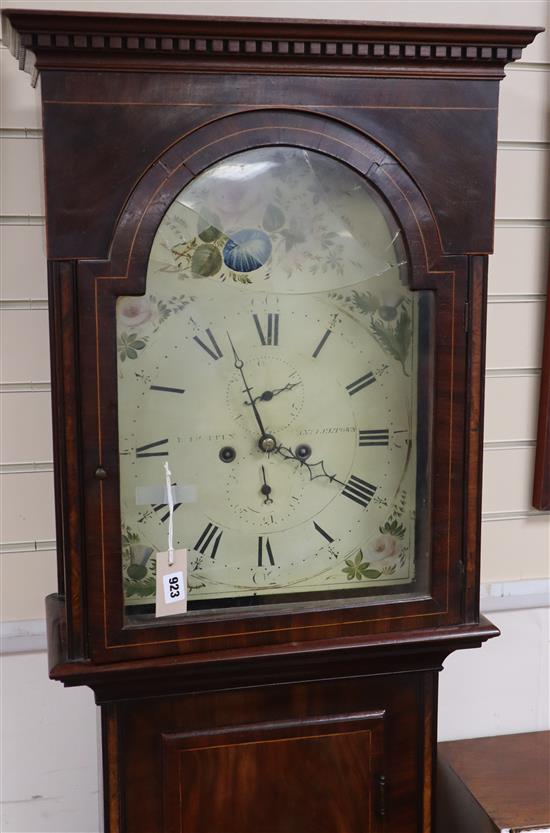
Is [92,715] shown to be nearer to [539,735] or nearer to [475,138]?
[539,735]

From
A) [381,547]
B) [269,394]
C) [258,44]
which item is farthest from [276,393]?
[258,44]

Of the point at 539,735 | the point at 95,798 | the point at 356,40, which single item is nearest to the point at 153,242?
the point at 356,40

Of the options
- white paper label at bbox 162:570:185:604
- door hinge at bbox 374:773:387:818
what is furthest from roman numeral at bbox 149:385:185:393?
door hinge at bbox 374:773:387:818

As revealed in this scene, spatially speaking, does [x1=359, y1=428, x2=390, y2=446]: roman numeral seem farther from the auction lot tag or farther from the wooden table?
the wooden table

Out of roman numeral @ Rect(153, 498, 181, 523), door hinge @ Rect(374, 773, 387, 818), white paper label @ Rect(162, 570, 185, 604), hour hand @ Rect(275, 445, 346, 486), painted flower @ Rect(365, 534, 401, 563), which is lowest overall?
door hinge @ Rect(374, 773, 387, 818)

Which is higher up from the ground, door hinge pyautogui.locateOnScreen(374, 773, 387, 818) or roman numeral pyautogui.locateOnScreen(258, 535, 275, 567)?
roman numeral pyautogui.locateOnScreen(258, 535, 275, 567)

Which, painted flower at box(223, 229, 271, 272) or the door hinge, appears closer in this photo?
painted flower at box(223, 229, 271, 272)

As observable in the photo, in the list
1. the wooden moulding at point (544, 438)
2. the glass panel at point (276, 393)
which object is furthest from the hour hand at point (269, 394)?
the wooden moulding at point (544, 438)

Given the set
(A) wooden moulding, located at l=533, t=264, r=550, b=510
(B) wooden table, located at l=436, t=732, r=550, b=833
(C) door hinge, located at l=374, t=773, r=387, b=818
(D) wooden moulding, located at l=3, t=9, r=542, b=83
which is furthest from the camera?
(A) wooden moulding, located at l=533, t=264, r=550, b=510

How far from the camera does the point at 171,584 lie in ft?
3.63

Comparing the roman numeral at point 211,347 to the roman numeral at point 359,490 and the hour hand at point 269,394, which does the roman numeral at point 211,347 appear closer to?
the hour hand at point 269,394

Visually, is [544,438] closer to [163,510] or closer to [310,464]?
[310,464]

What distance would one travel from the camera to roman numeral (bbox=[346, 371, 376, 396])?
1.16 metres

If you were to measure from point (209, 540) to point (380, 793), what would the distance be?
432 millimetres
